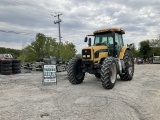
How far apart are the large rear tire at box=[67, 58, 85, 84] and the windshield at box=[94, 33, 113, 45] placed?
1544 mm

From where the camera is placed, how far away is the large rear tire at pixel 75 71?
11.6 m

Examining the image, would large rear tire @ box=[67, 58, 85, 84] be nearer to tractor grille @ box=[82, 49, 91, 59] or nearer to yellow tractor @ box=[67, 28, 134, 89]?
yellow tractor @ box=[67, 28, 134, 89]

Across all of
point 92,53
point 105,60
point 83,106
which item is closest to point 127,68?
point 92,53

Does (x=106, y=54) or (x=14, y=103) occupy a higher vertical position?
(x=106, y=54)

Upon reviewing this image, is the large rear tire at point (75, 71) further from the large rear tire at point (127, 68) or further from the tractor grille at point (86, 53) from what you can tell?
the large rear tire at point (127, 68)

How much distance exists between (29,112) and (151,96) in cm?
492

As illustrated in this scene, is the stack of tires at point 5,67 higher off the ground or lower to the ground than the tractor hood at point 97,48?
lower

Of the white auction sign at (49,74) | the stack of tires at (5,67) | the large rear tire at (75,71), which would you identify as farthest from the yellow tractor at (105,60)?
the stack of tires at (5,67)

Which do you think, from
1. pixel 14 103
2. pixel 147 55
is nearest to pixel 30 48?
pixel 14 103

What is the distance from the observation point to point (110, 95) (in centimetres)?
861

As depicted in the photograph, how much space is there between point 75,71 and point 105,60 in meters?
2.33

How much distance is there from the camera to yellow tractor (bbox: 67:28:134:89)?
32.9ft

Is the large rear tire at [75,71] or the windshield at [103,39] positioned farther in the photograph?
the windshield at [103,39]

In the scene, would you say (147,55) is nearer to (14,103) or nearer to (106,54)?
(106,54)
